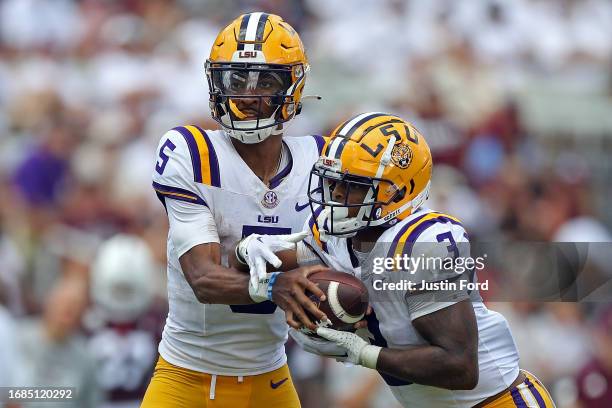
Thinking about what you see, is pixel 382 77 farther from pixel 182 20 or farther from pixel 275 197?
pixel 275 197

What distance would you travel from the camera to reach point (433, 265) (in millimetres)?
4176

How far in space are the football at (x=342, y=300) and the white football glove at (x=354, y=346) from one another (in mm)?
43

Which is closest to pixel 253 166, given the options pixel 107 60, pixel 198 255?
pixel 198 255

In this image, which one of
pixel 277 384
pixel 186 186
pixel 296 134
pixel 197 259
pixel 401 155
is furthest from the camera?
pixel 296 134

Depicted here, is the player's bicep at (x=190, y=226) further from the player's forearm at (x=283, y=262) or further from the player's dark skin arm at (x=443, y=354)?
the player's dark skin arm at (x=443, y=354)

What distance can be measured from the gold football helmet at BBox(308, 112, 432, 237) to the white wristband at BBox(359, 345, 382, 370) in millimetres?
430

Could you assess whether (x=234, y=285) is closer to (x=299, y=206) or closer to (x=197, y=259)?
(x=197, y=259)

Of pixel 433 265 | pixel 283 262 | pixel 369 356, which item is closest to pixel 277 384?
pixel 283 262

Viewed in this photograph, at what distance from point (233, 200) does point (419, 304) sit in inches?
39.5

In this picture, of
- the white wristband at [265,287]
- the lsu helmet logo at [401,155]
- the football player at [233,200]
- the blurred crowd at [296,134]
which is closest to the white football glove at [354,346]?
the white wristband at [265,287]

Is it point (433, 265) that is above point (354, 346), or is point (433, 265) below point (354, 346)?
above

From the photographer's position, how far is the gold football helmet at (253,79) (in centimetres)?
480

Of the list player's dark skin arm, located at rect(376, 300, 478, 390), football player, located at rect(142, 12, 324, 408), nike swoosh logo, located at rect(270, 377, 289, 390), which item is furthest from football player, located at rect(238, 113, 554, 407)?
nike swoosh logo, located at rect(270, 377, 289, 390)

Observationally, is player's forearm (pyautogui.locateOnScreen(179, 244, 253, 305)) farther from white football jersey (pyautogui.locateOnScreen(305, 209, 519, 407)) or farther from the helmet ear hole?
the helmet ear hole
